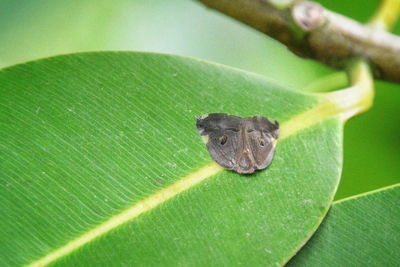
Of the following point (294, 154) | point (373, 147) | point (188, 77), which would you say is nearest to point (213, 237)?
point (294, 154)

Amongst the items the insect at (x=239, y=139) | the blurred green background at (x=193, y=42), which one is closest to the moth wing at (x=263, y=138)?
the insect at (x=239, y=139)

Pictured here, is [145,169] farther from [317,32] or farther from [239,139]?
[317,32]

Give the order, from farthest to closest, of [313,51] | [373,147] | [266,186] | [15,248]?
[373,147], [313,51], [266,186], [15,248]

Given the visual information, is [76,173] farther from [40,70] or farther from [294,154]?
[294,154]

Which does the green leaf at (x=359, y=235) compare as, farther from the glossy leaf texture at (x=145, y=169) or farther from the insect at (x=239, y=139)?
the insect at (x=239, y=139)

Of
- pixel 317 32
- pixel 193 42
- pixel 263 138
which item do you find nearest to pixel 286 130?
pixel 263 138

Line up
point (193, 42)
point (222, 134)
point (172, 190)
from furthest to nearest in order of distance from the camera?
point (193, 42), point (222, 134), point (172, 190)

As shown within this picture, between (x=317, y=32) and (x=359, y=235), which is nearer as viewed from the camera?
(x=359, y=235)
